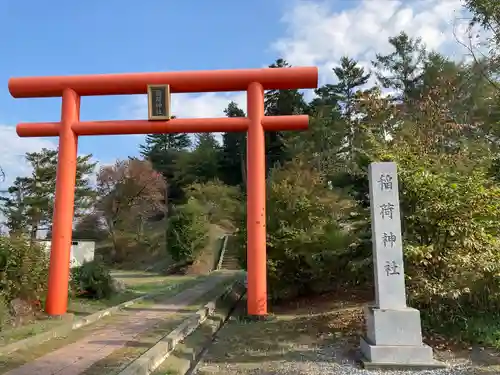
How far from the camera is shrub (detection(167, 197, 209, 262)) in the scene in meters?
25.1

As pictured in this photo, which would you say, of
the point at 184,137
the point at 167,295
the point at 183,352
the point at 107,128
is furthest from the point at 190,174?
the point at 183,352

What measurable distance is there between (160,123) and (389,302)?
6328mm

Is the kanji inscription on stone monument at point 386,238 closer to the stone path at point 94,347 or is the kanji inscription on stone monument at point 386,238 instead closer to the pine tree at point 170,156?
the stone path at point 94,347

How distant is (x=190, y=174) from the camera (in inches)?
1665

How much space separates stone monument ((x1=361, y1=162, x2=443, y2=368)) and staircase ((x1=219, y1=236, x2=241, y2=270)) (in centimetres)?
1966

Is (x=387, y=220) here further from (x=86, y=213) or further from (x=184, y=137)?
(x=184, y=137)

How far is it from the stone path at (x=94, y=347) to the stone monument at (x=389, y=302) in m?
3.76

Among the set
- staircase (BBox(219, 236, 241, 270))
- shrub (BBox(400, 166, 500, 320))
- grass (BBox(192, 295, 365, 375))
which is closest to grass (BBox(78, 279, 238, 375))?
grass (BBox(192, 295, 365, 375))

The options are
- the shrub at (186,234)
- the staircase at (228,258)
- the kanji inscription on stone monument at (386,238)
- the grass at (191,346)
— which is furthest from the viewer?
the staircase at (228,258)

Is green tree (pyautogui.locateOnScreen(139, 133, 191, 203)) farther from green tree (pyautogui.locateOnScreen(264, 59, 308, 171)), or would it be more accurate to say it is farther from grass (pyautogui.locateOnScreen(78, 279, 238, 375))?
grass (pyautogui.locateOnScreen(78, 279, 238, 375))

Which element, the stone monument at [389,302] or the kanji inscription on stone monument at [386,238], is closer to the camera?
the stone monument at [389,302]

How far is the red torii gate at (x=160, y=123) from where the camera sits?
30.7ft

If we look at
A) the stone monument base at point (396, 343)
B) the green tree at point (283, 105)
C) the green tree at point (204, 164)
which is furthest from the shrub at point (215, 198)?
the stone monument base at point (396, 343)

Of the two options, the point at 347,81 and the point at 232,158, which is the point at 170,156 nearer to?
the point at 232,158
